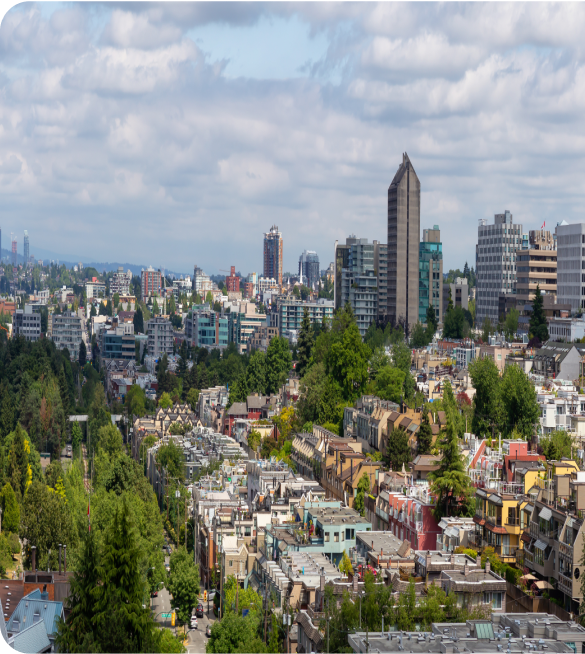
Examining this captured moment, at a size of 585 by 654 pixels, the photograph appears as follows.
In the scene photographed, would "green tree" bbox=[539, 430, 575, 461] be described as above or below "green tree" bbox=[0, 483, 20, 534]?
above

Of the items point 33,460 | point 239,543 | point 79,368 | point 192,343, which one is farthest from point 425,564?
point 192,343

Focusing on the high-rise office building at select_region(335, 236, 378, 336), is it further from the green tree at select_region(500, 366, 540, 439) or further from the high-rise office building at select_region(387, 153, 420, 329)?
the green tree at select_region(500, 366, 540, 439)

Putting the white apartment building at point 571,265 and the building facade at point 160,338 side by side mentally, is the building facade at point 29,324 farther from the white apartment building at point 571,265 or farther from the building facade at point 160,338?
the white apartment building at point 571,265

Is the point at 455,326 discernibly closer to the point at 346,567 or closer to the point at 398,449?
the point at 398,449

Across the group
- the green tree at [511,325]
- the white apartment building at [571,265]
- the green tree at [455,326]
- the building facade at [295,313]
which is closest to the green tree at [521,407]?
the white apartment building at [571,265]

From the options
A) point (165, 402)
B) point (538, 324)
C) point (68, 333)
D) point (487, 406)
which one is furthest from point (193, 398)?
point (68, 333)

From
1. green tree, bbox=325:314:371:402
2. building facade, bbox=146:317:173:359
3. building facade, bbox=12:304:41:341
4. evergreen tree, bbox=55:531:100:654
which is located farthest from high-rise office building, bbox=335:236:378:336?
evergreen tree, bbox=55:531:100:654
